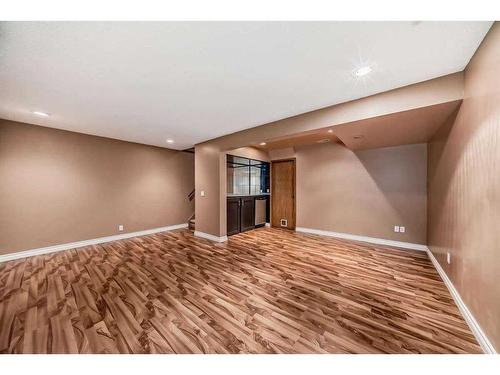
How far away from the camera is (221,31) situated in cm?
129

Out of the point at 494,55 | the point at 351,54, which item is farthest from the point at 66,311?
the point at 494,55

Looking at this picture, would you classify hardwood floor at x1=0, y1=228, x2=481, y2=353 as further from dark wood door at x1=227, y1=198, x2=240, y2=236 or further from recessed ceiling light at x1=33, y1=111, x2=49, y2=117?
recessed ceiling light at x1=33, y1=111, x2=49, y2=117

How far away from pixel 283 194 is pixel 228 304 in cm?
402

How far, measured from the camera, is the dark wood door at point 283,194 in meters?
5.45

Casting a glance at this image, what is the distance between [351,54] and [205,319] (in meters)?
2.71

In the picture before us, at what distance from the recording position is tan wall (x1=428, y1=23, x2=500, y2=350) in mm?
1261

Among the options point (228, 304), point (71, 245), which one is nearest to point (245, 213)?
point (228, 304)

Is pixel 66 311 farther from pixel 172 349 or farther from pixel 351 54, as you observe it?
pixel 351 54

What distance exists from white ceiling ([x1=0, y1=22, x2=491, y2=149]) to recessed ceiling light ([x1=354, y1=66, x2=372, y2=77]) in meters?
0.06

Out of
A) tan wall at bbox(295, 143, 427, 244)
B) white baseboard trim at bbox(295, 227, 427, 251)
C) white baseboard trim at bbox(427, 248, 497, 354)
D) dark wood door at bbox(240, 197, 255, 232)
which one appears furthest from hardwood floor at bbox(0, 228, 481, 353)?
dark wood door at bbox(240, 197, 255, 232)

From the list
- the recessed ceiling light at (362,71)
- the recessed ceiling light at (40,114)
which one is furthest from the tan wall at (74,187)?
the recessed ceiling light at (362,71)

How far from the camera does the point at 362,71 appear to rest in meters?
1.75

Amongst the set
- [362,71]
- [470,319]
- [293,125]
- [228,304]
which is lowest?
[228,304]

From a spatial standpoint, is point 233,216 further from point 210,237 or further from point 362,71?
point 362,71
